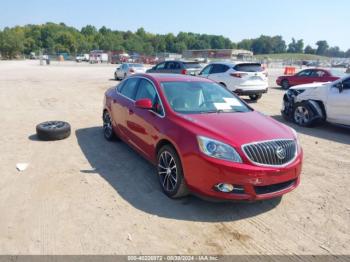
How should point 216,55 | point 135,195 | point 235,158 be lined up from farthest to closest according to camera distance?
point 216,55 < point 135,195 < point 235,158

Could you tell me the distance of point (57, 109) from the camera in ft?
38.2

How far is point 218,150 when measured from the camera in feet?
13.3

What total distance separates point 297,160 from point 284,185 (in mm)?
377

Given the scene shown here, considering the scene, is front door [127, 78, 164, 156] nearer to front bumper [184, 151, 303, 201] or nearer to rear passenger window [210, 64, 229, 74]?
front bumper [184, 151, 303, 201]

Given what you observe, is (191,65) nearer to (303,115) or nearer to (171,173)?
(303,115)

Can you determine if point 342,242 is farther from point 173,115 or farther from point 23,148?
point 23,148

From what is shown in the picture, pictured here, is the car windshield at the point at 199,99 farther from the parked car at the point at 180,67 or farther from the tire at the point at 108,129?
the parked car at the point at 180,67

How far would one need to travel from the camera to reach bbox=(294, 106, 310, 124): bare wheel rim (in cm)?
935

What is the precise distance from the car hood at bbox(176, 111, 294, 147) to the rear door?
435 cm

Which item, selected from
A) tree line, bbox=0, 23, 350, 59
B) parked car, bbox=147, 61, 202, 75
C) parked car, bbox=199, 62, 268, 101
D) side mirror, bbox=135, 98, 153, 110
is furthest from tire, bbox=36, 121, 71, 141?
tree line, bbox=0, 23, 350, 59

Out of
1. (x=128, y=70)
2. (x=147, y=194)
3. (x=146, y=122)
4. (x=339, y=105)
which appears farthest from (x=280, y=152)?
(x=128, y=70)

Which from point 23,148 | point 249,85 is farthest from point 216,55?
point 23,148

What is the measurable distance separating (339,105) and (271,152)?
17.6 ft

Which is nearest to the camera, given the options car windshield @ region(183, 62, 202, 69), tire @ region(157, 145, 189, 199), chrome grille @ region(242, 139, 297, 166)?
chrome grille @ region(242, 139, 297, 166)
